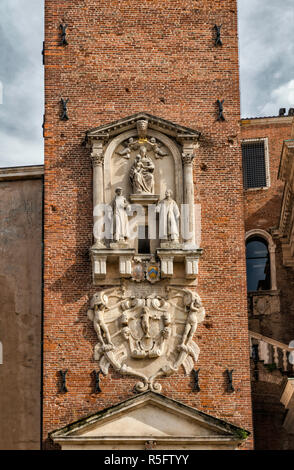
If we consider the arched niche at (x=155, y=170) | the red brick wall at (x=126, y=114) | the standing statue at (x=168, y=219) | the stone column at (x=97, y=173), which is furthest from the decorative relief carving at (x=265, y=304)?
the stone column at (x=97, y=173)

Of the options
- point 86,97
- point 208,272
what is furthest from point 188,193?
point 86,97

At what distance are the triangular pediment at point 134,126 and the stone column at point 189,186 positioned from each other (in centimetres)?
25

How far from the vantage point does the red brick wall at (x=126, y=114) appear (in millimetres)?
21609

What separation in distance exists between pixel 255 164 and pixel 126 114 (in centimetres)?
927

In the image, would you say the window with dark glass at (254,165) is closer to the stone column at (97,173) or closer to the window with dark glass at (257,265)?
the window with dark glass at (257,265)

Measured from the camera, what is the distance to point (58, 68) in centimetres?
2394

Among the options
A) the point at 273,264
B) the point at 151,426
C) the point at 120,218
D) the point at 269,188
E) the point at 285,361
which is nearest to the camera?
the point at 151,426

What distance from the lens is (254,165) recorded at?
31797mm

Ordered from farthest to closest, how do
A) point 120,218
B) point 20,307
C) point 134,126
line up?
point 20,307 → point 134,126 → point 120,218

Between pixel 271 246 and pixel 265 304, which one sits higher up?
pixel 271 246

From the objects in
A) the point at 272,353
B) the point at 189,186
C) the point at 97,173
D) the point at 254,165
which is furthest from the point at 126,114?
the point at 254,165

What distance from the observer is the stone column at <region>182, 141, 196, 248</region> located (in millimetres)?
22453

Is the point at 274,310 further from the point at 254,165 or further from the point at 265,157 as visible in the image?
the point at 265,157
